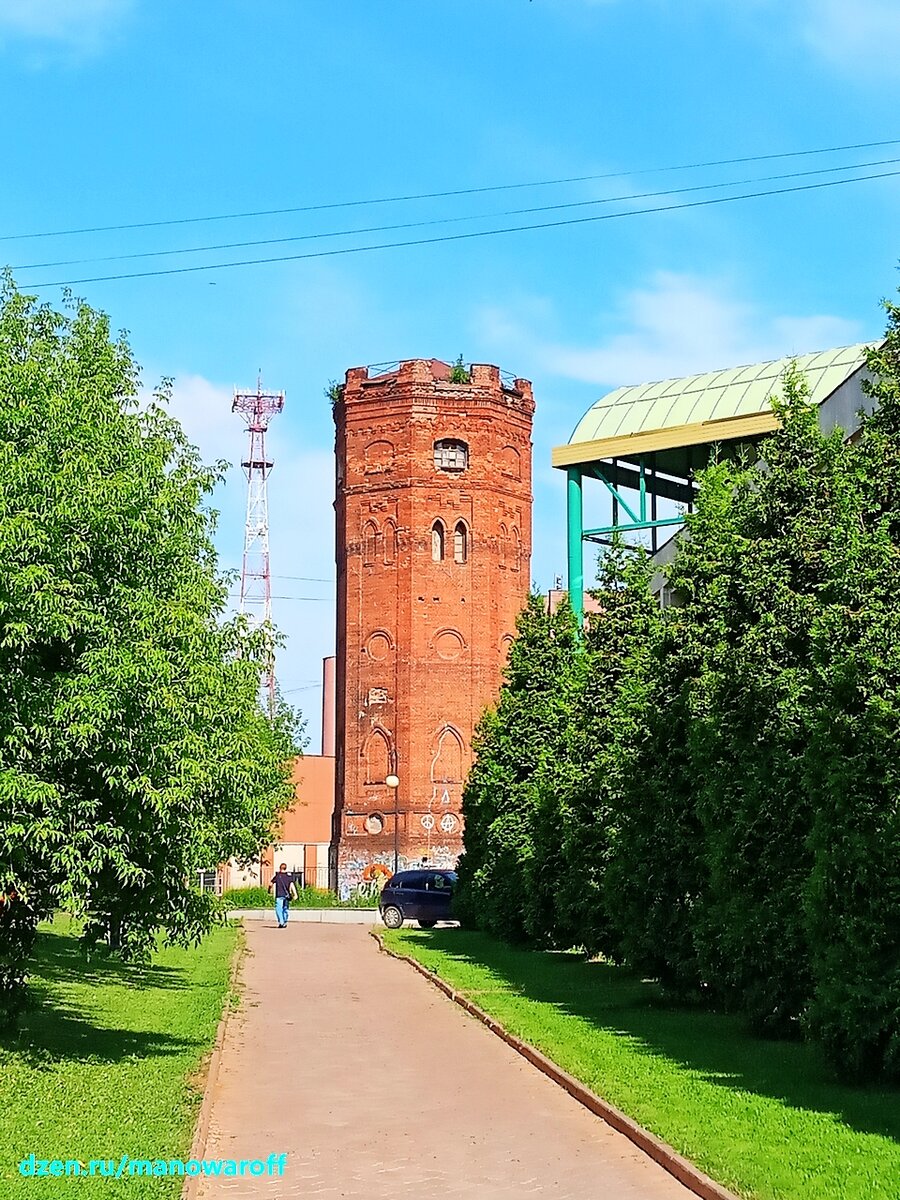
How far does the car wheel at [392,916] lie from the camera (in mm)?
44084

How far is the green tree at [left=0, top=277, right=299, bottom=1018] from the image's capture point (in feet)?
39.8

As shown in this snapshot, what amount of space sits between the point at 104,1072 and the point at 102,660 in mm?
3667

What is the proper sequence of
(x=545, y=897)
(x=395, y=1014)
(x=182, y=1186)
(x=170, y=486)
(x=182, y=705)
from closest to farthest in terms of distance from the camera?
(x=182, y=1186) < (x=182, y=705) < (x=170, y=486) < (x=395, y=1014) < (x=545, y=897)

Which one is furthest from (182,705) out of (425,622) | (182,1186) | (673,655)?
(425,622)

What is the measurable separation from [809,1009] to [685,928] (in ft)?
21.7

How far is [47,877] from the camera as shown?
13.4m

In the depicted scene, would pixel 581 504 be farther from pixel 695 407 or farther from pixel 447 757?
pixel 447 757

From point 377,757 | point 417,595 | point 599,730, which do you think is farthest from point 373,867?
point 599,730

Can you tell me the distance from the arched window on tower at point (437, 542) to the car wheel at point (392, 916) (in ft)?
76.3

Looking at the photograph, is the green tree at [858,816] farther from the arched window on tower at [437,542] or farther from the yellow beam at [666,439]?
the arched window on tower at [437,542]

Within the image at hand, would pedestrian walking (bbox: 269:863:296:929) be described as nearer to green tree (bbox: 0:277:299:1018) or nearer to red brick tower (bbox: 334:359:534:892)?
red brick tower (bbox: 334:359:534:892)

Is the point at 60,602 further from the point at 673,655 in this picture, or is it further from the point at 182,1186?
the point at 673,655

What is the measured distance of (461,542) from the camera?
65.7m

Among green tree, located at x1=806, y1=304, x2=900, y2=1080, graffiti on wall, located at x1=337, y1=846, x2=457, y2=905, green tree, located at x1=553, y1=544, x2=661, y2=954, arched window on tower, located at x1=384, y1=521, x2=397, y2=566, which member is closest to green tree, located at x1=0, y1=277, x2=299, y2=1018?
green tree, located at x1=806, y1=304, x2=900, y2=1080
